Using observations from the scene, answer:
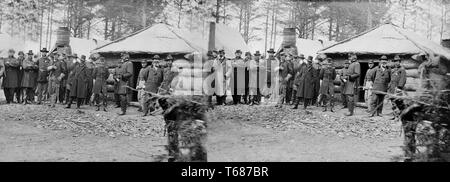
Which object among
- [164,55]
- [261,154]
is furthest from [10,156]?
[164,55]

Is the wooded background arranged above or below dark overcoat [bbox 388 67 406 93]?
above

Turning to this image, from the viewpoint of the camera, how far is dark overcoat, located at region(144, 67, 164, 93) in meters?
12.5

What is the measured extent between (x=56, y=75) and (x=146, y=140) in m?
6.16

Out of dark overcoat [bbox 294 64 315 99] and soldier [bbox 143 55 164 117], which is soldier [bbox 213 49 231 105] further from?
dark overcoat [bbox 294 64 315 99]

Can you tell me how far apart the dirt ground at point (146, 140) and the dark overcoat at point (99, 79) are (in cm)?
148

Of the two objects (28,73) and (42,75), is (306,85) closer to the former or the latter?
(42,75)

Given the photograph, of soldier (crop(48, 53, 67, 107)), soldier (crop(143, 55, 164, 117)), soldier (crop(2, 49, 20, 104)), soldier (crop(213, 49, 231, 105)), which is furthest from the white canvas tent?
soldier (crop(2, 49, 20, 104))

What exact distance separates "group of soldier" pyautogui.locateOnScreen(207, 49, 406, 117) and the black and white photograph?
0.13 ft

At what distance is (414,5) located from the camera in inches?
889

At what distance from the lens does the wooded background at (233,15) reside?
2191 cm

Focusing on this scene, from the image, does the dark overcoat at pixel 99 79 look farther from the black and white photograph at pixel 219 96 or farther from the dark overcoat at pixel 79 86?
the dark overcoat at pixel 79 86

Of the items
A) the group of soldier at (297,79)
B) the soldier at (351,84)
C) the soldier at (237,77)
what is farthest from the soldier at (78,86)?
the soldier at (351,84)
